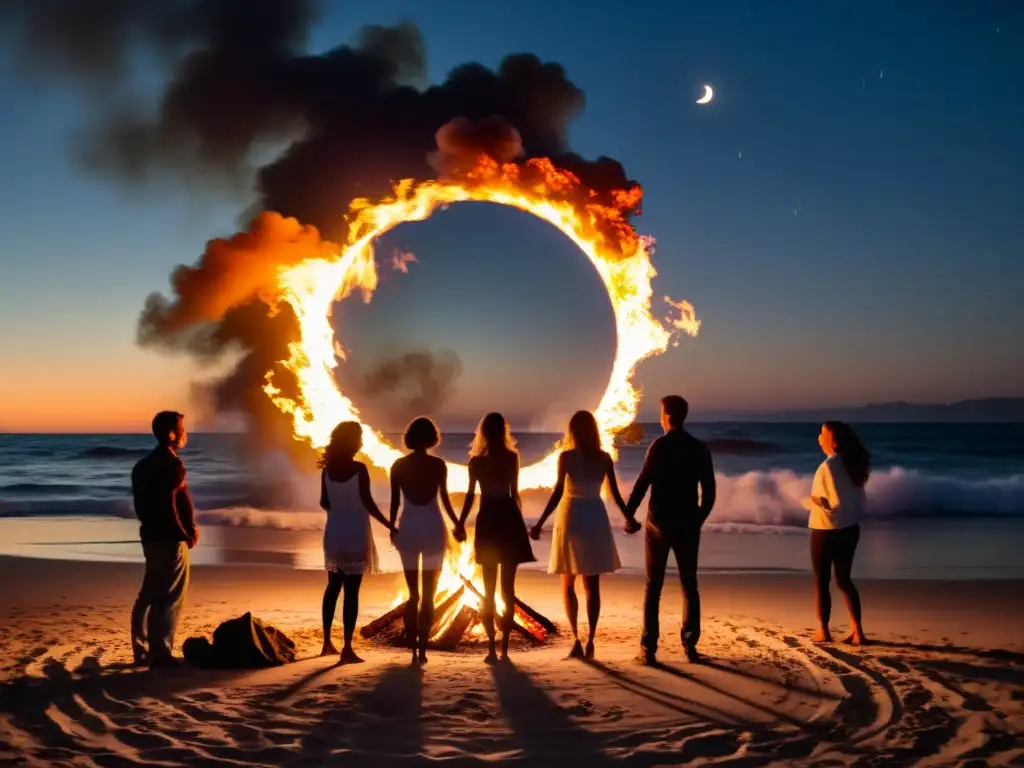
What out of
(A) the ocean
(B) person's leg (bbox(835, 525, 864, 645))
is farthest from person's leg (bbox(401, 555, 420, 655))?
(A) the ocean

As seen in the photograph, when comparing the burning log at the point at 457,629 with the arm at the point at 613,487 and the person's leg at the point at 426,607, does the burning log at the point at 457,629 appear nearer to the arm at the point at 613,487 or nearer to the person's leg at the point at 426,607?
the person's leg at the point at 426,607

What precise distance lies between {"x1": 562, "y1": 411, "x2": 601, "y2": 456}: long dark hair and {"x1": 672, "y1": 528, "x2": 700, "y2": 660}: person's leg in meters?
1.02

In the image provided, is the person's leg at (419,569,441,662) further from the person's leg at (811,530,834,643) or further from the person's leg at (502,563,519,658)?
the person's leg at (811,530,834,643)

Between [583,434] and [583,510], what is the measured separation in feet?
2.11

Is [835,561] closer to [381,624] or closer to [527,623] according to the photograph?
[527,623]

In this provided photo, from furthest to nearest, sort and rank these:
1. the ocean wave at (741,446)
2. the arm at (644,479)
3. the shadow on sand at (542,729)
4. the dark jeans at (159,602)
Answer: the ocean wave at (741,446) < the dark jeans at (159,602) < the arm at (644,479) < the shadow on sand at (542,729)

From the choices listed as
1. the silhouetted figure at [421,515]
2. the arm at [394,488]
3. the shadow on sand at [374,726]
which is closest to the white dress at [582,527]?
the silhouetted figure at [421,515]

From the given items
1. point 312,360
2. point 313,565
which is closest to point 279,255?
point 312,360

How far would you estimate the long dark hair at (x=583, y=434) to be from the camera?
312 inches

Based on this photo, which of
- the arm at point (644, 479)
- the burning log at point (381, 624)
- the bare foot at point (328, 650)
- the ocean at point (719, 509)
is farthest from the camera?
the ocean at point (719, 509)

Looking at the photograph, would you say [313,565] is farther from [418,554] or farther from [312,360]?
[418,554]

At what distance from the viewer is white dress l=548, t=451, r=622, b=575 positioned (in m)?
7.89

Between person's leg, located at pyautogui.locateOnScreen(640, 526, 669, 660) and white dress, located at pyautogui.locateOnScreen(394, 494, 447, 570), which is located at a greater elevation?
white dress, located at pyautogui.locateOnScreen(394, 494, 447, 570)

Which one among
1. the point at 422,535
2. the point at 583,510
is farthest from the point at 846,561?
the point at 422,535
